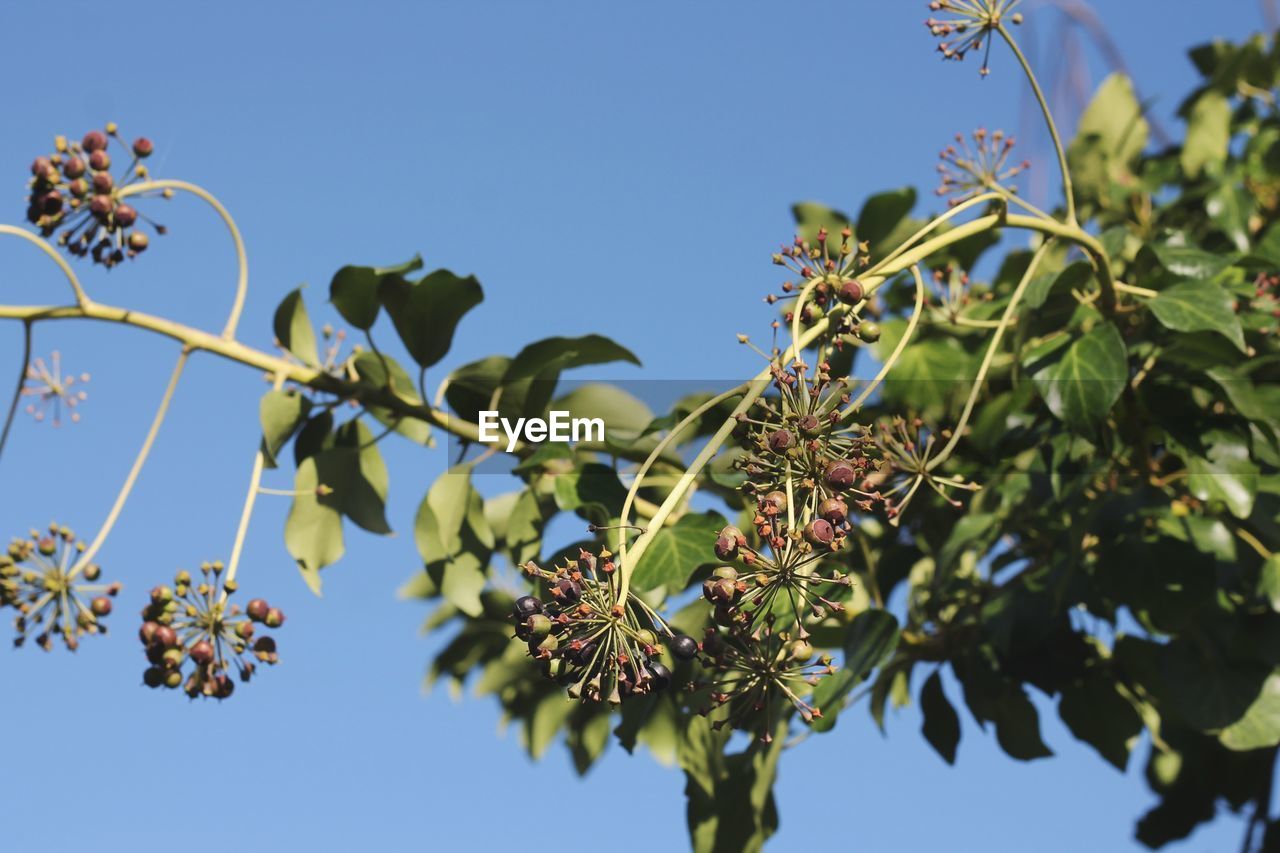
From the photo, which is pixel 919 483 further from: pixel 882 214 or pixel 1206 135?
pixel 1206 135

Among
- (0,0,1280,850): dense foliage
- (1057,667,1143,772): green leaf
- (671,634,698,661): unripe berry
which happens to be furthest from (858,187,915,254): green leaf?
(671,634,698,661): unripe berry

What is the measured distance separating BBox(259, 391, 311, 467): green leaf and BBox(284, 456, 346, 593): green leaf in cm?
9

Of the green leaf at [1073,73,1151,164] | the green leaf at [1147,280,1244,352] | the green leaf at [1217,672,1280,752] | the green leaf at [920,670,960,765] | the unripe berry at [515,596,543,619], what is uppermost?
the green leaf at [1073,73,1151,164]

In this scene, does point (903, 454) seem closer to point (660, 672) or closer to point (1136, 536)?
point (660, 672)

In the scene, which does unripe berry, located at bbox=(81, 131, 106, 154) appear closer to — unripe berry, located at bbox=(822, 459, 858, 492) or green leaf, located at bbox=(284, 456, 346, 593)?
green leaf, located at bbox=(284, 456, 346, 593)

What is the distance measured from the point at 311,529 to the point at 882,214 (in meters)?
1.68

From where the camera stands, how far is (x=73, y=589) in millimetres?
2291

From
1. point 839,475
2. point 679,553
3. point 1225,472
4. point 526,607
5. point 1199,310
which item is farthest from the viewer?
point 1225,472

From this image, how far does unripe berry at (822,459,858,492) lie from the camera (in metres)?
1.54

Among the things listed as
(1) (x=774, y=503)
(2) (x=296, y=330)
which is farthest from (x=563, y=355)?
(1) (x=774, y=503)

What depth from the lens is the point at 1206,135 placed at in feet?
14.6

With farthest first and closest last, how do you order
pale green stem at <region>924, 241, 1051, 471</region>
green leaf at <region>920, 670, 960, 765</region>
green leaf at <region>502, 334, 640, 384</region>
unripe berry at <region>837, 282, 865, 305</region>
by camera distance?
green leaf at <region>920, 670, 960, 765</region>, green leaf at <region>502, 334, 640, 384</region>, pale green stem at <region>924, 241, 1051, 471</region>, unripe berry at <region>837, 282, 865, 305</region>

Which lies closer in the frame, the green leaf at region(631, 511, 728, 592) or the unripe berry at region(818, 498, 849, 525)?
the unripe berry at region(818, 498, 849, 525)

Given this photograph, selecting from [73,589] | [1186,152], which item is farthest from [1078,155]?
[73,589]
